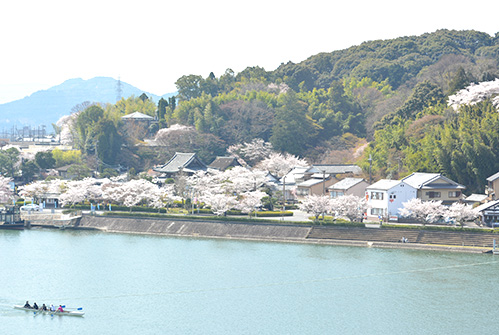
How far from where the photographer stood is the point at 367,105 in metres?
83.3

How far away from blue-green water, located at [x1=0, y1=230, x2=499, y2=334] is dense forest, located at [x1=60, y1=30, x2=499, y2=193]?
15070mm

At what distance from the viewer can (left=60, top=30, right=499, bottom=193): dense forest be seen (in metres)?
52.5

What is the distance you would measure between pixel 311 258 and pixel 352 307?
9590mm

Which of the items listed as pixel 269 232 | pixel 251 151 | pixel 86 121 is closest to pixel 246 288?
pixel 269 232

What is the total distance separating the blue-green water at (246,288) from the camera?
91.0ft

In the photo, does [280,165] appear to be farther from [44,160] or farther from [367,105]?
Answer: [44,160]

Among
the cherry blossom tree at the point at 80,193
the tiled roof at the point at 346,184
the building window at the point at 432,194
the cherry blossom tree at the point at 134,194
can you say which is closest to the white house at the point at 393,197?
the building window at the point at 432,194

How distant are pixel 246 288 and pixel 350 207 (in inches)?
578

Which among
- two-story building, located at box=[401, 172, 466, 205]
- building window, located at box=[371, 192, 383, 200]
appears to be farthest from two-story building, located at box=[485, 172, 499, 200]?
building window, located at box=[371, 192, 383, 200]

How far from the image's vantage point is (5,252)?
141 feet

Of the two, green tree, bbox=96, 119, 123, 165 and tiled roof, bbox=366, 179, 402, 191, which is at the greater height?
green tree, bbox=96, 119, 123, 165

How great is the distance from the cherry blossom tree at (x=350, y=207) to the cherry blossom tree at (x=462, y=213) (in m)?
5.54

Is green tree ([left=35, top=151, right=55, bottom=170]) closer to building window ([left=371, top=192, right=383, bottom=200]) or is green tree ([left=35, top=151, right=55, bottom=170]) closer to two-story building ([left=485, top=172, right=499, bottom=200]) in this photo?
building window ([left=371, top=192, right=383, bottom=200])

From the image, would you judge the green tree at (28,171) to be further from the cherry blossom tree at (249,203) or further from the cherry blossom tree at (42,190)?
the cherry blossom tree at (249,203)
